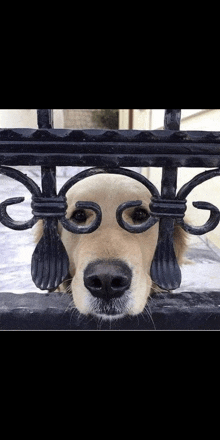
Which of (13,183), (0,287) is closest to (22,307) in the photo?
(0,287)

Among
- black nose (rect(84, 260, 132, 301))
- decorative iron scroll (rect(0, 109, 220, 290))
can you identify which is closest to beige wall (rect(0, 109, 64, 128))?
black nose (rect(84, 260, 132, 301))

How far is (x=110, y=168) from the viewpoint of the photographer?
97 cm

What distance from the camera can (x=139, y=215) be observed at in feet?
6.84

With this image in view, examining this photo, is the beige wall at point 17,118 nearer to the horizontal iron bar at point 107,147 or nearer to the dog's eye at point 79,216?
the dog's eye at point 79,216

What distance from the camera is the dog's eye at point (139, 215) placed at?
6.83 ft

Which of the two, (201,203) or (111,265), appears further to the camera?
(111,265)

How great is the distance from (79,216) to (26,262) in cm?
205

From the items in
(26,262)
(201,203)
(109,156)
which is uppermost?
(109,156)

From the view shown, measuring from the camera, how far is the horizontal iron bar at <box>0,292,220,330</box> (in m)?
1.06

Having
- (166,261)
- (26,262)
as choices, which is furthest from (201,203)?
(26,262)

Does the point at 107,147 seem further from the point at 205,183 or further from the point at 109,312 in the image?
the point at 205,183

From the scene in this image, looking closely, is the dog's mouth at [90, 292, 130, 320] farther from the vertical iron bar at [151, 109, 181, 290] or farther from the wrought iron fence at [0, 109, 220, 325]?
the wrought iron fence at [0, 109, 220, 325]

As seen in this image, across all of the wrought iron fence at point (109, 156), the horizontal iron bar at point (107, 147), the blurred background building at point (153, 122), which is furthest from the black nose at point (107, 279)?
the blurred background building at point (153, 122)

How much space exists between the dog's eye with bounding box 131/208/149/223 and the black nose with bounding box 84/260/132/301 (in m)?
0.69
